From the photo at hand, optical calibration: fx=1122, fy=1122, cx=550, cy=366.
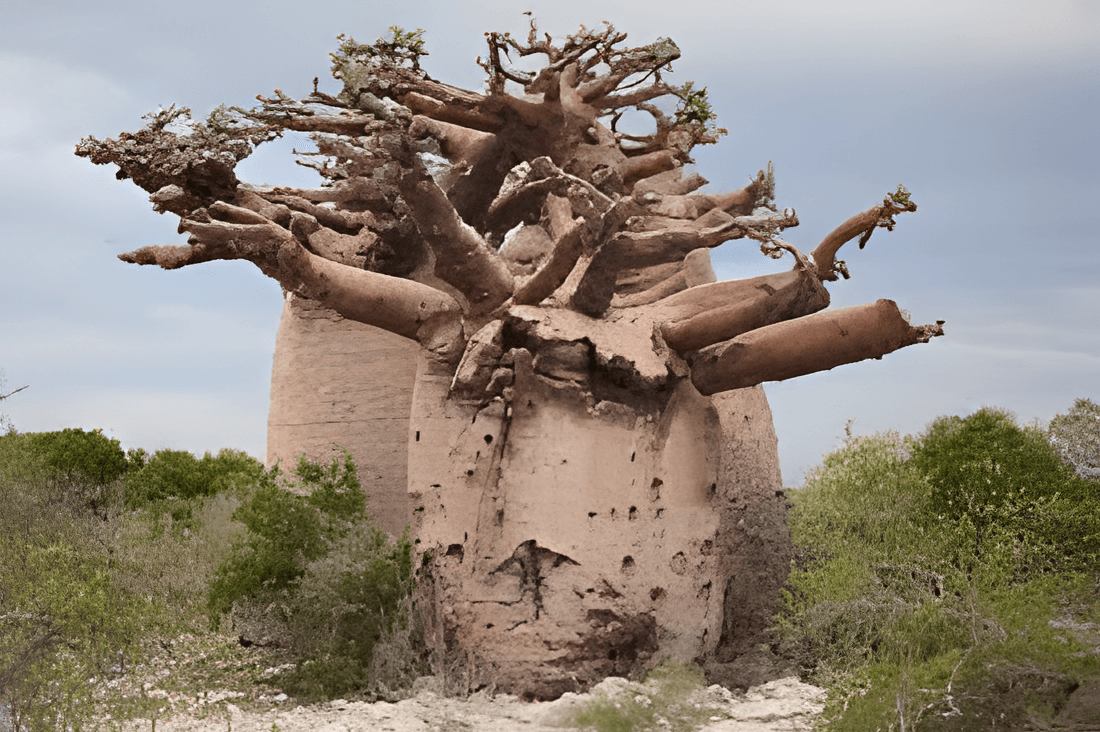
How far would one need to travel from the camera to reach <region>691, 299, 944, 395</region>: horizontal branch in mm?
8922

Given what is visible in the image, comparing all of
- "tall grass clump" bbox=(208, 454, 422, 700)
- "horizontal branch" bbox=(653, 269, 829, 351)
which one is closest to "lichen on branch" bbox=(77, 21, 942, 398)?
"horizontal branch" bbox=(653, 269, 829, 351)

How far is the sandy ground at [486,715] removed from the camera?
7.89 metres

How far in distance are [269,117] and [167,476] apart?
32.4 feet

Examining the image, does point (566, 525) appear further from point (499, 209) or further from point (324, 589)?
point (499, 209)

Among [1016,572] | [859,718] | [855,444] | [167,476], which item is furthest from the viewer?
[167,476]

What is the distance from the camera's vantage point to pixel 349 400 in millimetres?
11250

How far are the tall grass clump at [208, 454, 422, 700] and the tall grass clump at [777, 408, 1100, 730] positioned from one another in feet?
10.7

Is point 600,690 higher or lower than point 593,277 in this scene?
lower

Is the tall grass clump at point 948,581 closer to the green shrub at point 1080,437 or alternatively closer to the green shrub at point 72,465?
the green shrub at point 1080,437

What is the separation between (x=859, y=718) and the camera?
7387mm

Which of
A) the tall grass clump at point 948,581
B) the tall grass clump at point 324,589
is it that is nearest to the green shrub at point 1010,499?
the tall grass clump at point 948,581

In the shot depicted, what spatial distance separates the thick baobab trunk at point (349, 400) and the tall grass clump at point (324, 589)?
0.83 meters

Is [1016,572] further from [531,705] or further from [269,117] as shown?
[269,117]

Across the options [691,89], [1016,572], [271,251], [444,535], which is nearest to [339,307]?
[271,251]
